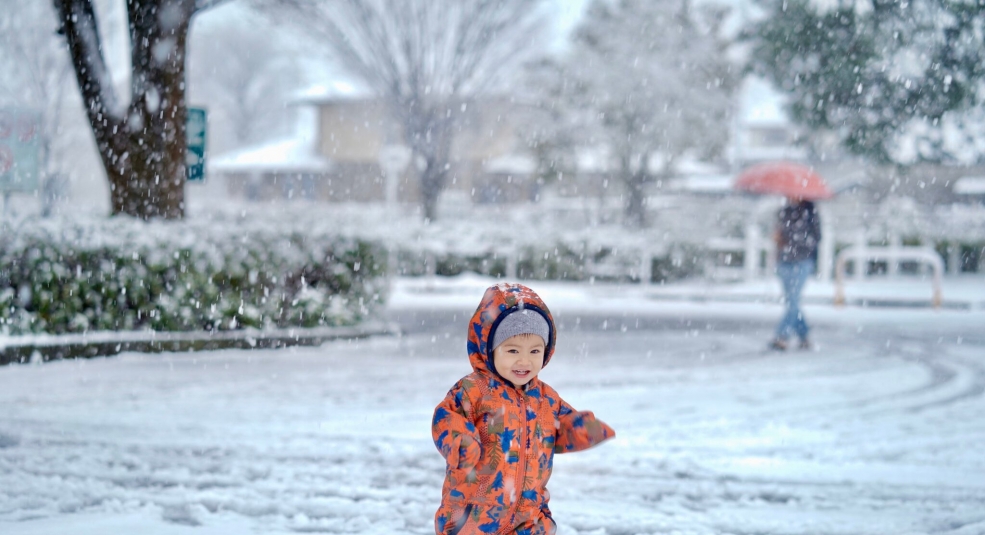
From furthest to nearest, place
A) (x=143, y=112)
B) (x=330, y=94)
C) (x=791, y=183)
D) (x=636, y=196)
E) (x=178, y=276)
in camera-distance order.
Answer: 1. (x=330, y=94)
2. (x=636, y=196)
3. (x=143, y=112)
4. (x=791, y=183)
5. (x=178, y=276)

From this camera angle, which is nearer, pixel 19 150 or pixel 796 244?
pixel 796 244

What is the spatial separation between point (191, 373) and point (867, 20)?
Answer: 8.42 metres

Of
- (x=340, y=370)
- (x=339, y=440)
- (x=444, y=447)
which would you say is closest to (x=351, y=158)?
(x=340, y=370)

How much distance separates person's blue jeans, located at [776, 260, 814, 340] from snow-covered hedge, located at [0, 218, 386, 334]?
459 cm

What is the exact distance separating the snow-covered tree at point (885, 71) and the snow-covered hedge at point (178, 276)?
6.05 meters

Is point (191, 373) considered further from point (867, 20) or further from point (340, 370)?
point (867, 20)

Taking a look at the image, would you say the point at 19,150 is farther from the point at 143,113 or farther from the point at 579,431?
the point at 579,431

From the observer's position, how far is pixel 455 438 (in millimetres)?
2904

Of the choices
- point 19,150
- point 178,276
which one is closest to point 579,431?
point 178,276

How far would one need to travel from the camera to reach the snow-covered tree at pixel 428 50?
23719 mm

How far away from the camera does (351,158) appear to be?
40.3m

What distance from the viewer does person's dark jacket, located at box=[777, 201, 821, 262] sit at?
10.4 meters

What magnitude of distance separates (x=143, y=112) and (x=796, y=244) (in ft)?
24.2

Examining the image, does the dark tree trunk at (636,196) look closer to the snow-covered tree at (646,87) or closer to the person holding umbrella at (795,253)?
the snow-covered tree at (646,87)
